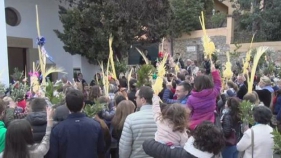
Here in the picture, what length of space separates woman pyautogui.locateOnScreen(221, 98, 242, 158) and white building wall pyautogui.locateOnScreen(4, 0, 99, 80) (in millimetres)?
12468

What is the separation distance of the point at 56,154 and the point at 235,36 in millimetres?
20074

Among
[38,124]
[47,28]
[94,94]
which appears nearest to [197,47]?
[47,28]

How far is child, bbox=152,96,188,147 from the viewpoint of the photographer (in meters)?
3.33

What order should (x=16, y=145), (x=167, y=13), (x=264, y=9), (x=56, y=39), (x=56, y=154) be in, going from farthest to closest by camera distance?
1. (x=264, y=9)
2. (x=56, y=39)
3. (x=167, y=13)
4. (x=56, y=154)
5. (x=16, y=145)

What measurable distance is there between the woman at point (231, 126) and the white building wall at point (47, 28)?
12.5 meters

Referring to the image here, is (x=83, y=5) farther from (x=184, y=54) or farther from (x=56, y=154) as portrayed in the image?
(x=56, y=154)

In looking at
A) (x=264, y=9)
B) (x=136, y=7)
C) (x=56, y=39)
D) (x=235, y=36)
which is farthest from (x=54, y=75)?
(x=264, y=9)

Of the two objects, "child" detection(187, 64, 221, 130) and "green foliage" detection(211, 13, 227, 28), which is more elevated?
"green foliage" detection(211, 13, 227, 28)

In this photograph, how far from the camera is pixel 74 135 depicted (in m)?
3.67

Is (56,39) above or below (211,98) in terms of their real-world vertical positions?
above

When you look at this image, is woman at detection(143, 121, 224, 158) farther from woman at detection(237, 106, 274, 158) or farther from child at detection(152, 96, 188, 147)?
woman at detection(237, 106, 274, 158)

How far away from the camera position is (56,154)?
3658 mm

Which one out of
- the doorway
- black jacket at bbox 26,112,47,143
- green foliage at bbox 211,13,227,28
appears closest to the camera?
black jacket at bbox 26,112,47,143

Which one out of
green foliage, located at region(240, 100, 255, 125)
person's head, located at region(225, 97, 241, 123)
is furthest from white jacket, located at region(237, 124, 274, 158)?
person's head, located at region(225, 97, 241, 123)
